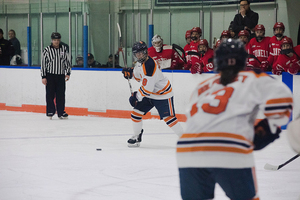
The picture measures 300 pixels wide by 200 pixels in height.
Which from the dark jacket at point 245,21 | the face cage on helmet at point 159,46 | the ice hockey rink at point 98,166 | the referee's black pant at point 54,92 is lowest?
the ice hockey rink at point 98,166

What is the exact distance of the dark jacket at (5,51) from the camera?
31.3 feet

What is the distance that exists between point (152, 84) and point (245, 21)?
8.88 feet

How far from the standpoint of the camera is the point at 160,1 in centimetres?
817

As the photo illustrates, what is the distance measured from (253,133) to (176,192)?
149cm

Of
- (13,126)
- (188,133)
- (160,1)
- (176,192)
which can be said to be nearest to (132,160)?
(176,192)

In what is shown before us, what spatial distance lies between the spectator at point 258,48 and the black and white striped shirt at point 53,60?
302 centimetres

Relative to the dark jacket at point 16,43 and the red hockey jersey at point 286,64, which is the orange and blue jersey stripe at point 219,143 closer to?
the red hockey jersey at point 286,64

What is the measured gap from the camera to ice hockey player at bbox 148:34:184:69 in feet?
24.9

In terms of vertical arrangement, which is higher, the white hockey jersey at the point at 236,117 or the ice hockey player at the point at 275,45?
the ice hockey player at the point at 275,45

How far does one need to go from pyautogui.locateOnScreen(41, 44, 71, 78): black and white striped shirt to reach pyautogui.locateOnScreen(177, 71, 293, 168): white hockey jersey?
6.26 m

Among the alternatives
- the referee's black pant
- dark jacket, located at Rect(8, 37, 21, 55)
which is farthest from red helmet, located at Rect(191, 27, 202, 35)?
dark jacket, located at Rect(8, 37, 21, 55)

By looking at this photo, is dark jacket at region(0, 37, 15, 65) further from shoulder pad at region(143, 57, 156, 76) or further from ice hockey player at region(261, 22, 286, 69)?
shoulder pad at region(143, 57, 156, 76)

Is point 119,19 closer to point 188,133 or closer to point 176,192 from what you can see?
point 176,192

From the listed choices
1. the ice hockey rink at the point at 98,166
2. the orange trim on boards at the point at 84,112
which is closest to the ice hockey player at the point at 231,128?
the ice hockey rink at the point at 98,166
